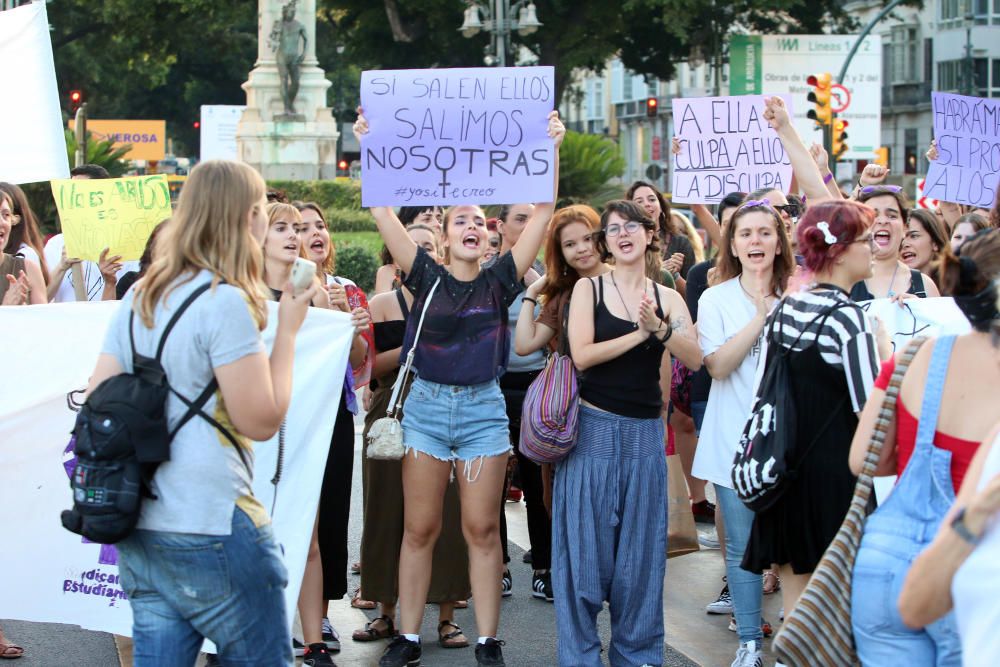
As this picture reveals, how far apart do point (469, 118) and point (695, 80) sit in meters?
67.8

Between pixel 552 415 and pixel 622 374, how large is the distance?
318 mm

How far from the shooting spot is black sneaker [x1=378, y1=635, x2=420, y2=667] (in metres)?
5.62

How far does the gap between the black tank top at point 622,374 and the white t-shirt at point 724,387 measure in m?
0.29

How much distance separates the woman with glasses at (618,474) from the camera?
17.7 feet

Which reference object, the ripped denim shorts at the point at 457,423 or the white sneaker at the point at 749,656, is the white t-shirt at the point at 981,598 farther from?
the ripped denim shorts at the point at 457,423

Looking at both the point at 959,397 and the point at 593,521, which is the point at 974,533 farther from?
the point at 593,521

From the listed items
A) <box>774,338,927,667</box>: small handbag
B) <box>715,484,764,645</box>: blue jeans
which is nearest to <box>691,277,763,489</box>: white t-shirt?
<box>715,484,764,645</box>: blue jeans

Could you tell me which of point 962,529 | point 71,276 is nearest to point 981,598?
point 962,529

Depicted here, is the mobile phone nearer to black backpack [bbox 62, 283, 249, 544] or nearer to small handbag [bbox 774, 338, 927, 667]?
black backpack [bbox 62, 283, 249, 544]

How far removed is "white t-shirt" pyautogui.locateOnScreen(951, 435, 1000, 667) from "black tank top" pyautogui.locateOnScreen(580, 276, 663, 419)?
3045 millimetres

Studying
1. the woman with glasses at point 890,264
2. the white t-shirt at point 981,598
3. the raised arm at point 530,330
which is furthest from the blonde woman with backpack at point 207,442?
the woman with glasses at point 890,264

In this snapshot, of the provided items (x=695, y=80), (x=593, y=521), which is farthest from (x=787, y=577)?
(x=695, y=80)

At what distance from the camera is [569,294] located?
242 inches

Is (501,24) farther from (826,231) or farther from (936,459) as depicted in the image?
(936,459)
